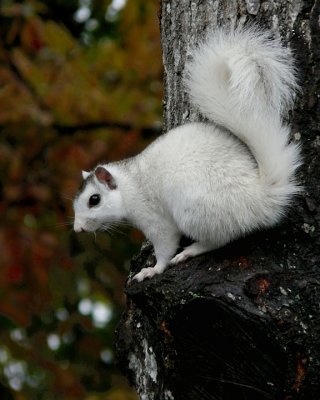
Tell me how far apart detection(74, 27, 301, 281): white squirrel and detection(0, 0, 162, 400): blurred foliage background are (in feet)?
7.67

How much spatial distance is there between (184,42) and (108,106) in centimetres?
249

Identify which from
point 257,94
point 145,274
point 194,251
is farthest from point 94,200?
point 257,94

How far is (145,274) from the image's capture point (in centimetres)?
268

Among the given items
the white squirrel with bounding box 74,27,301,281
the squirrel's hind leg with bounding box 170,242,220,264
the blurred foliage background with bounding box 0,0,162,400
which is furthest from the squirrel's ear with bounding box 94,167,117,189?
the blurred foliage background with bounding box 0,0,162,400

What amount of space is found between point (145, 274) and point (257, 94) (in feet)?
2.13

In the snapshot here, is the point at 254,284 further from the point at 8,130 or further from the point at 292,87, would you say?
the point at 8,130

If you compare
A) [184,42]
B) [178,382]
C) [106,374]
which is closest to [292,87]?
[184,42]

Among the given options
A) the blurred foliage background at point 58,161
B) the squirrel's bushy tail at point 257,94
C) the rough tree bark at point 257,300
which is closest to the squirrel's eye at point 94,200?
the rough tree bark at point 257,300

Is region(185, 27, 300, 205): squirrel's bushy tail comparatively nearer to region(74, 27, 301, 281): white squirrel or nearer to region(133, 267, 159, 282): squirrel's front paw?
region(74, 27, 301, 281): white squirrel

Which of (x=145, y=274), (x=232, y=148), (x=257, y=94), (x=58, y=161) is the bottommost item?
(x=58, y=161)

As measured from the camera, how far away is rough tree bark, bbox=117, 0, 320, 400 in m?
2.32

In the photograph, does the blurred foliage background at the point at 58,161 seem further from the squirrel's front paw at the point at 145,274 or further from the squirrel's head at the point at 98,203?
the squirrel's front paw at the point at 145,274

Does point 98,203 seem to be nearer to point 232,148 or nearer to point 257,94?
point 232,148

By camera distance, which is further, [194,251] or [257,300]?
[194,251]
